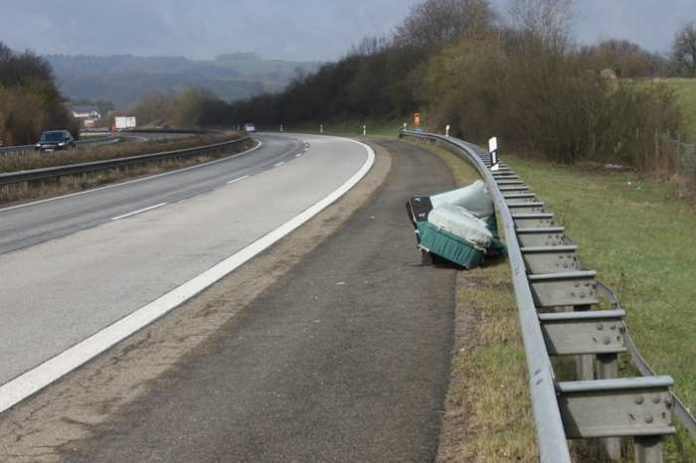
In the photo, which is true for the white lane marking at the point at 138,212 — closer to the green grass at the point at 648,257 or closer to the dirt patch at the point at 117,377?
the dirt patch at the point at 117,377

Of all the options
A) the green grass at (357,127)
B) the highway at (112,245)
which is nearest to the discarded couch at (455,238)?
the highway at (112,245)

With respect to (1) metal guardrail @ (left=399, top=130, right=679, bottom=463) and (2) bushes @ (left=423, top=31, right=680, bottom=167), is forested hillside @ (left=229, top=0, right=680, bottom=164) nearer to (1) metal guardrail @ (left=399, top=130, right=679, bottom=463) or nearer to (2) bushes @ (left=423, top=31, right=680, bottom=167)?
(2) bushes @ (left=423, top=31, right=680, bottom=167)

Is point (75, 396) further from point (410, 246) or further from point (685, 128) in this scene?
point (685, 128)

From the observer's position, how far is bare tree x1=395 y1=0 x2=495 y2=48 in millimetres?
93550

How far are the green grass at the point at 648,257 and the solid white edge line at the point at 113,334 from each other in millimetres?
3860

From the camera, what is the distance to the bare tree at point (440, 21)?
93.6 meters

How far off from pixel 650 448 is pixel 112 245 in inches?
402

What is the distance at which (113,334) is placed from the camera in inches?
279

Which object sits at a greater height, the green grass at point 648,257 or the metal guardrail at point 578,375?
the metal guardrail at point 578,375

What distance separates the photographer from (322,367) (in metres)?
6.02

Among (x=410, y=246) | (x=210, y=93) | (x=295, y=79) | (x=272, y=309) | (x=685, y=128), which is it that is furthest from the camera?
(x=210, y=93)

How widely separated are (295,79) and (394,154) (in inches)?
3933

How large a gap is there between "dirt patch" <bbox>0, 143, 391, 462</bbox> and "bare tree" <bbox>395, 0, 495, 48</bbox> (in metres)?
85.6

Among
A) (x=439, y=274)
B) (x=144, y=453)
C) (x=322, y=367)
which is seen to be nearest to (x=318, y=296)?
(x=439, y=274)
